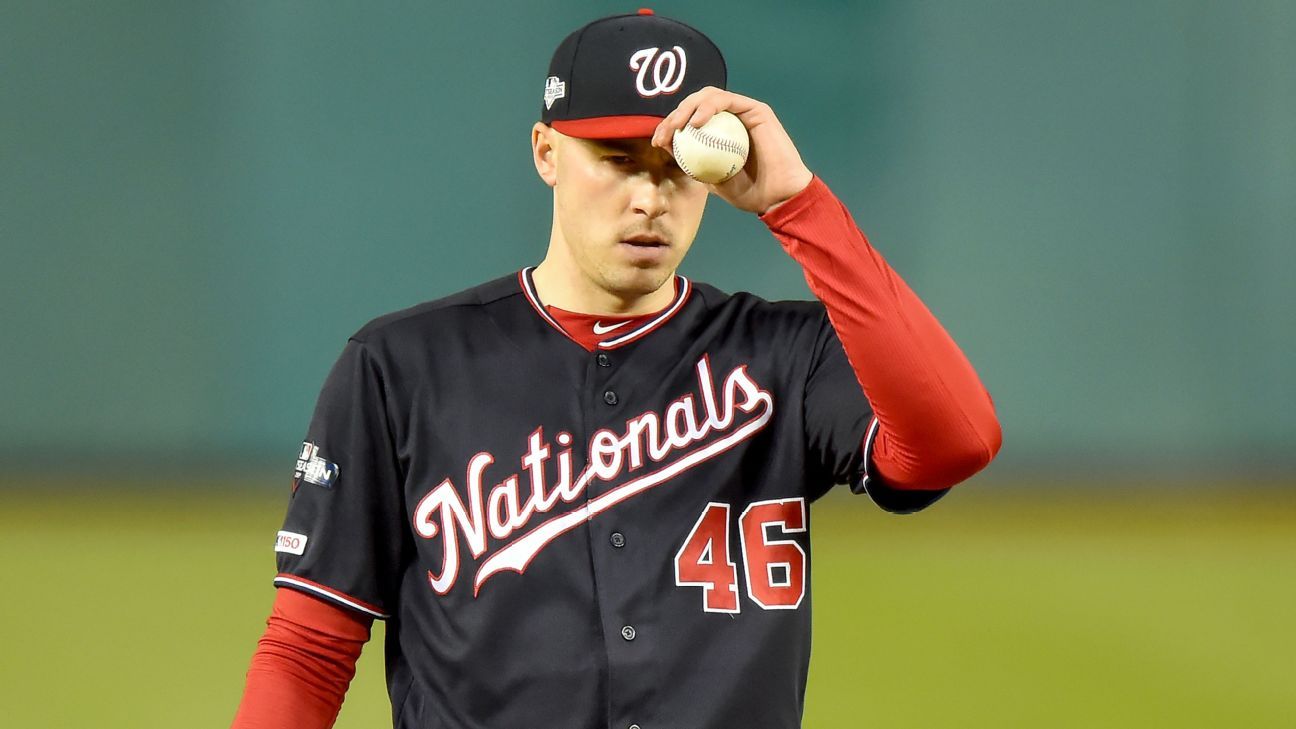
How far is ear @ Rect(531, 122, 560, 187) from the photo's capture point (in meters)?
1.62

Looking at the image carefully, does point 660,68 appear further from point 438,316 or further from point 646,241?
point 438,316

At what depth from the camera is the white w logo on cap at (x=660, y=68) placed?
148 centimetres

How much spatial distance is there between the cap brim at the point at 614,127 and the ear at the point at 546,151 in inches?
3.6

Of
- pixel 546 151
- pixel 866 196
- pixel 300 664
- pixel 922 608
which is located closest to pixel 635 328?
pixel 546 151

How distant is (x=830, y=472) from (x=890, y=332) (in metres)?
0.24

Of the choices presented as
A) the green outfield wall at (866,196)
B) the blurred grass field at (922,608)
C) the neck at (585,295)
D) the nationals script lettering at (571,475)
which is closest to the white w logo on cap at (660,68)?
the neck at (585,295)

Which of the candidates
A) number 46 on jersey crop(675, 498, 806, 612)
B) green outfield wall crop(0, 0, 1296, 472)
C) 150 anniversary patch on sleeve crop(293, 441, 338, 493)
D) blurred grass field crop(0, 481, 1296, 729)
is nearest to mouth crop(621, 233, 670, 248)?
number 46 on jersey crop(675, 498, 806, 612)

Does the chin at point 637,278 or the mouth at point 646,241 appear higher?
the mouth at point 646,241

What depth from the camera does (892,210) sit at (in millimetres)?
3992

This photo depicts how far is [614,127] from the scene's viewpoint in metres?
1.49

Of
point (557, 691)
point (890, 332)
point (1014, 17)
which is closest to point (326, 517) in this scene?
point (557, 691)

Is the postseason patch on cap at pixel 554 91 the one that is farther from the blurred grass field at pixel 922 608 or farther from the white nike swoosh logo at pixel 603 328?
Result: the blurred grass field at pixel 922 608

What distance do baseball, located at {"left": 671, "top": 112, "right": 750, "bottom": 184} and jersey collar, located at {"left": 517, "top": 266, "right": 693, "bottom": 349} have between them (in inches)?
10.9

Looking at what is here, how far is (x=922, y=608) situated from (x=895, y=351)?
222 cm
